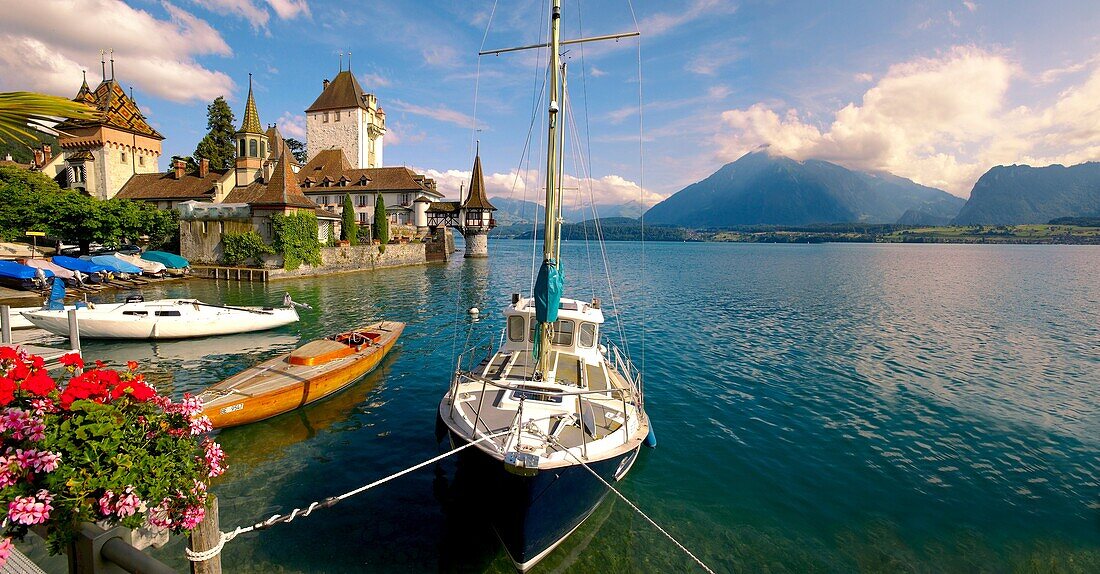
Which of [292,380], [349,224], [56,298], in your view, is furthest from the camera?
[349,224]

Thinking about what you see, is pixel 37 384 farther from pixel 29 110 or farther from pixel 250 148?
pixel 250 148

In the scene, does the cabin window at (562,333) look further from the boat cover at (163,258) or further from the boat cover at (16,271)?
the boat cover at (163,258)

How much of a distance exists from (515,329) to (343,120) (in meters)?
84.1

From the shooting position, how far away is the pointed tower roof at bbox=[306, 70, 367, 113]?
276 feet

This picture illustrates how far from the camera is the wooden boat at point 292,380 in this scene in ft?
48.4

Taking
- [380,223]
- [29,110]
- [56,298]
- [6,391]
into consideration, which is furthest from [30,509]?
[380,223]

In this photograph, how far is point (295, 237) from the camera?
164ft

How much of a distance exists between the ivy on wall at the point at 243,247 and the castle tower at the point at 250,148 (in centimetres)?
1686

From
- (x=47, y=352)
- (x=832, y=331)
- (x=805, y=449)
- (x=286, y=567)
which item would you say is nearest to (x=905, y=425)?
(x=805, y=449)

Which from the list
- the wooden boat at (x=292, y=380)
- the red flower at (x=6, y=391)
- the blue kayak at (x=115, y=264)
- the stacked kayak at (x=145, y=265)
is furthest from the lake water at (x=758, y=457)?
the stacked kayak at (x=145, y=265)

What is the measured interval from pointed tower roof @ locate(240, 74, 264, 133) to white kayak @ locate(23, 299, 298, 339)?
162 feet

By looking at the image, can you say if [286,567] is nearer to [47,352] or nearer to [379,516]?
[379,516]

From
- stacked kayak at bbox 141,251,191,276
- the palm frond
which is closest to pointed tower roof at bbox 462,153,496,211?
stacked kayak at bbox 141,251,191,276

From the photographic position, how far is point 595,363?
48.9 feet
